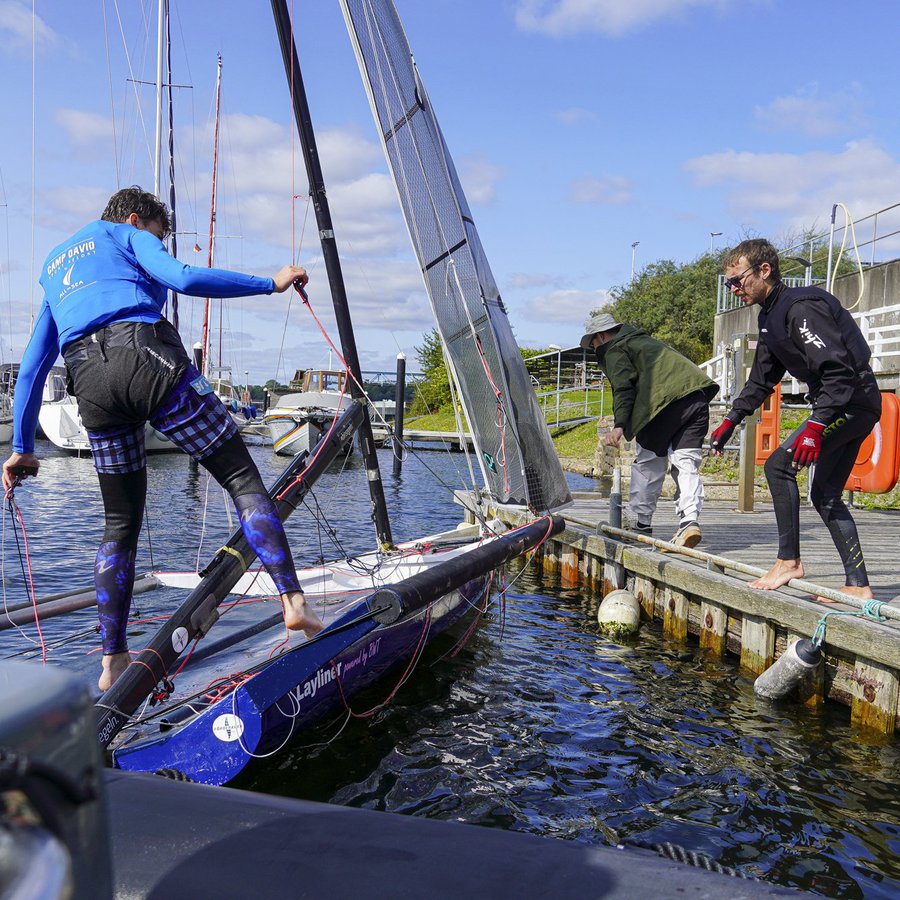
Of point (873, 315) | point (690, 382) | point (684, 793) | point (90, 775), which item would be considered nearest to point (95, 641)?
point (684, 793)

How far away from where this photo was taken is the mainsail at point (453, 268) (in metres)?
7.15

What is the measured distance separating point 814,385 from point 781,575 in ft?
4.03

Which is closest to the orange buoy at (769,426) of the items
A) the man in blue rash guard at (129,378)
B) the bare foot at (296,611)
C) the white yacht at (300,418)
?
the bare foot at (296,611)

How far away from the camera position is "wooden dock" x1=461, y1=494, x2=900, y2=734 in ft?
16.4

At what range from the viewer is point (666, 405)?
704cm

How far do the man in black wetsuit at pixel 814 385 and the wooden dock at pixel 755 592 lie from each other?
372 mm

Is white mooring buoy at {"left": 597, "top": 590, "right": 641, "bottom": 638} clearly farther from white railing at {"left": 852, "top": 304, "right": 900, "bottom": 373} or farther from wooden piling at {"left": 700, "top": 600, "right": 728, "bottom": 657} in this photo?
white railing at {"left": 852, "top": 304, "right": 900, "bottom": 373}

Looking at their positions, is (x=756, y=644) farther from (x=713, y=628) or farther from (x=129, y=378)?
(x=129, y=378)

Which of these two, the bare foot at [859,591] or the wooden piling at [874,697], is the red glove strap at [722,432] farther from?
the wooden piling at [874,697]

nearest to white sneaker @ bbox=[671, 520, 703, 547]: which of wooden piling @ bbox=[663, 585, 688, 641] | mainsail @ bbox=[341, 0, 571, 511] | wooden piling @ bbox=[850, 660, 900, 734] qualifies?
wooden piling @ bbox=[663, 585, 688, 641]

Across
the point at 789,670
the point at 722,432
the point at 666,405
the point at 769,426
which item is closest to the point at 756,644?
the point at 789,670

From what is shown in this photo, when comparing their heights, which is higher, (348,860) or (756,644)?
(348,860)

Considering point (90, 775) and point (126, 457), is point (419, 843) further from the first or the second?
point (126, 457)

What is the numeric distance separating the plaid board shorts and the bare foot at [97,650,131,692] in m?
0.77
